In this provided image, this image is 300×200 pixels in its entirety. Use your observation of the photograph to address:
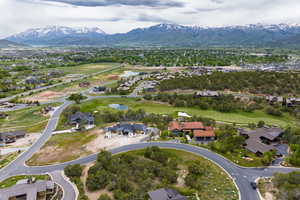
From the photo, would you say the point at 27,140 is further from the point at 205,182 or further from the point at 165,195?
the point at 205,182

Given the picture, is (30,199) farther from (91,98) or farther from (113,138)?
(91,98)

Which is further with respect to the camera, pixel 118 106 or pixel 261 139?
pixel 118 106

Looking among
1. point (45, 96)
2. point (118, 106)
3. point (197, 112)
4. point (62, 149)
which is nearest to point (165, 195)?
point (62, 149)

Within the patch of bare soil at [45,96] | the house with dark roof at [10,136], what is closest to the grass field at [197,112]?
the patch of bare soil at [45,96]

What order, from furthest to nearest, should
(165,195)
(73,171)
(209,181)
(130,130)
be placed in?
1. (130,130)
2. (73,171)
3. (209,181)
4. (165,195)

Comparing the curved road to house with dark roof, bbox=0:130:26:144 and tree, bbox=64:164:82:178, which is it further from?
house with dark roof, bbox=0:130:26:144

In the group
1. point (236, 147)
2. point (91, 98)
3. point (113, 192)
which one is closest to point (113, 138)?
point (113, 192)

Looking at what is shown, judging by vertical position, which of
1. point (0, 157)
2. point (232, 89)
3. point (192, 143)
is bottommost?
point (0, 157)

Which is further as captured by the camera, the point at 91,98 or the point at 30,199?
the point at 91,98
